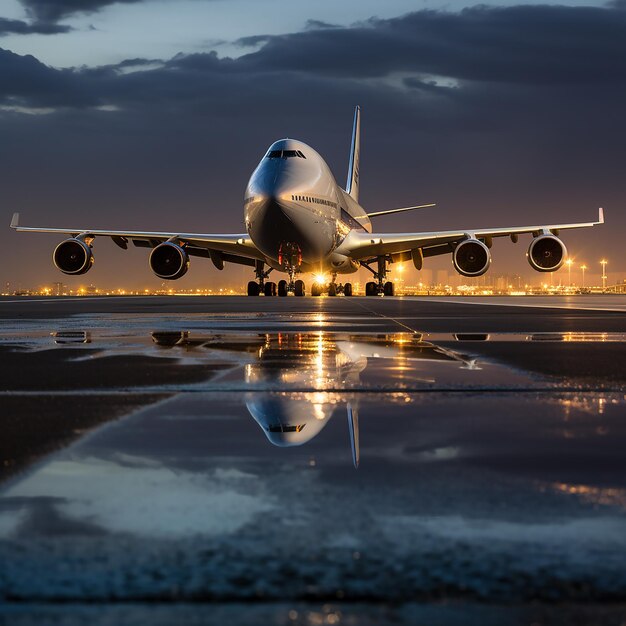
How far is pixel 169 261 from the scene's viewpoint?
115 ft

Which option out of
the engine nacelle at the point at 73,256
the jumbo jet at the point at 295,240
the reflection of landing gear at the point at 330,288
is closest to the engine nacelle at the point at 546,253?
the jumbo jet at the point at 295,240

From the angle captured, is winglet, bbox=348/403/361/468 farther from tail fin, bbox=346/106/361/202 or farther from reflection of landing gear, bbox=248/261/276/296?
tail fin, bbox=346/106/361/202

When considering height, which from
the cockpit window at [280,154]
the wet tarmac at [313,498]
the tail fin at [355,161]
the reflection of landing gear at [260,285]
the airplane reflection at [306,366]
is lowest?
the wet tarmac at [313,498]

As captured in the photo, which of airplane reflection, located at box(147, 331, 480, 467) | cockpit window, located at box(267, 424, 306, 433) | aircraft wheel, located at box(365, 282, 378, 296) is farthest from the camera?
aircraft wheel, located at box(365, 282, 378, 296)

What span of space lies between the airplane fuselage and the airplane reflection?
19.3 meters

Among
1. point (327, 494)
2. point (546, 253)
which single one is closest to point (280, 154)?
point (546, 253)

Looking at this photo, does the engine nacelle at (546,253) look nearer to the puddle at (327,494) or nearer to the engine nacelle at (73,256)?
the engine nacelle at (73,256)

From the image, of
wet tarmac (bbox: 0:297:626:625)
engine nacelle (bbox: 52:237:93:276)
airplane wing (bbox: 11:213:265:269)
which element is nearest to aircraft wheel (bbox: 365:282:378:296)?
airplane wing (bbox: 11:213:265:269)

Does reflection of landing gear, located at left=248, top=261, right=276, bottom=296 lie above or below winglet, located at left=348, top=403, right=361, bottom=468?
above

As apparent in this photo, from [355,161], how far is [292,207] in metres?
33.4

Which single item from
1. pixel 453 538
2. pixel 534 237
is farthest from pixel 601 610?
pixel 534 237

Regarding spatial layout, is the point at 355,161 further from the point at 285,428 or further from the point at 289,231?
the point at 285,428

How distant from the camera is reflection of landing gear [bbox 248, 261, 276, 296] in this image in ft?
133

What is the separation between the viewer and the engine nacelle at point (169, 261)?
34812 millimetres
